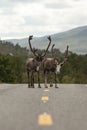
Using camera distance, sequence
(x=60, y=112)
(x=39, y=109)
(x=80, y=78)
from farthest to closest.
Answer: (x=80, y=78), (x=39, y=109), (x=60, y=112)

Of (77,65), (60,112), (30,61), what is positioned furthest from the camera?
(77,65)

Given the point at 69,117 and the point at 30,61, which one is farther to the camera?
the point at 30,61

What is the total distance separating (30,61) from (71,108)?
1468 cm

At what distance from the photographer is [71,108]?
11922mm

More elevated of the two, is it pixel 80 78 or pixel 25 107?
pixel 25 107

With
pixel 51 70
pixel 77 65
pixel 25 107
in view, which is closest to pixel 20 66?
pixel 77 65

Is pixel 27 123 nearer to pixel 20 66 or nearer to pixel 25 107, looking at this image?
pixel 25 107

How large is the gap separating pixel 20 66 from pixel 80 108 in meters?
115

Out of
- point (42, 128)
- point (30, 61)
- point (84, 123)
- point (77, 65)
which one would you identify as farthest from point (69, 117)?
point (77, 65)

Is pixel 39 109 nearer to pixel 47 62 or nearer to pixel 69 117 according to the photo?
pixel 69 117

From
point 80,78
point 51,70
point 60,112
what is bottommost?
point 80,78

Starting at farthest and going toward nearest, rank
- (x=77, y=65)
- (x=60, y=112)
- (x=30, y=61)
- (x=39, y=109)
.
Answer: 1. (x=77, y=65)
2. (x=30, y=61)
3. (x=39, y=109)
4. (x=60, y=112)

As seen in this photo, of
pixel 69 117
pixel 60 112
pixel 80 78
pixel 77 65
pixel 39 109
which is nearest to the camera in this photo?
pixel 69 117

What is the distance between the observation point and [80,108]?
39.3ft
